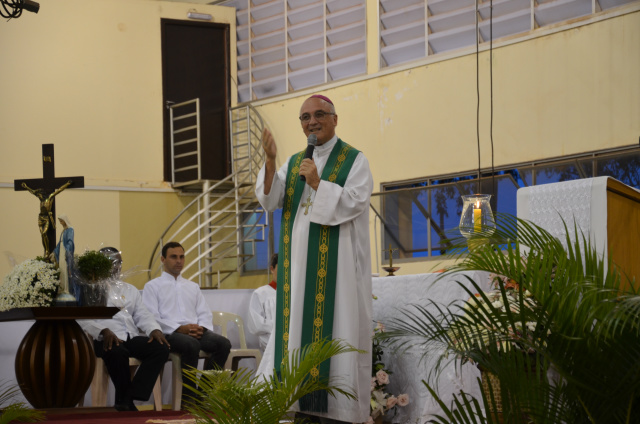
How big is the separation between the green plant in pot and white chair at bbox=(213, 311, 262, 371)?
1529mm

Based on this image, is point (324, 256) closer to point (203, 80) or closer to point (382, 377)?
point (382, 377)

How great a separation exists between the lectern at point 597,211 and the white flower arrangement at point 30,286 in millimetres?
2915

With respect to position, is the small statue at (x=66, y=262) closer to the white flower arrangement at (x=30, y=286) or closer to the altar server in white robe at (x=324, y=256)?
the white flower arrangement at (x=30, y=286)

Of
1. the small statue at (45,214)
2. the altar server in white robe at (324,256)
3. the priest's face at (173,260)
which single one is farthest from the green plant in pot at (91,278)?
the altar server in white robe at (324,256)

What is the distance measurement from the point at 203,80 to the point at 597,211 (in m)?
10.00

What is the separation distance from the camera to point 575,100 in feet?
32.0

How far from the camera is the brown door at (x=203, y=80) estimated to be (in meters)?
13.0

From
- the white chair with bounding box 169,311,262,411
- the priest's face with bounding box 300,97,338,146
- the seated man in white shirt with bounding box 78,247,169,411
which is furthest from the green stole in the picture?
the white chair with bounding box 169,311,262,411

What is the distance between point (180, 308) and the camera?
7.23 meters

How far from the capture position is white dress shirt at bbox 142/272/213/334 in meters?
7.18

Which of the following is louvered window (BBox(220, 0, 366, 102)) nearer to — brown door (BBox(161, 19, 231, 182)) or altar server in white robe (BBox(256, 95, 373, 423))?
brown door (BBox(161, 19, 231, 182))

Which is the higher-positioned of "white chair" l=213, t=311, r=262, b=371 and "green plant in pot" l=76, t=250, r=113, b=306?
"green plant in pot" l=76, t=250, r=113, b=306

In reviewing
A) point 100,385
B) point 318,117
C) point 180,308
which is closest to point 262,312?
point 180,308

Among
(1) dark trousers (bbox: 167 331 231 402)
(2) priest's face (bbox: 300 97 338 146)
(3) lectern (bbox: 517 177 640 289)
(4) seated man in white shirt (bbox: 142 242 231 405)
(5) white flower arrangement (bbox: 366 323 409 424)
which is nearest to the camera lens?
(3) lectern (bbox: 517 177 640 289)
